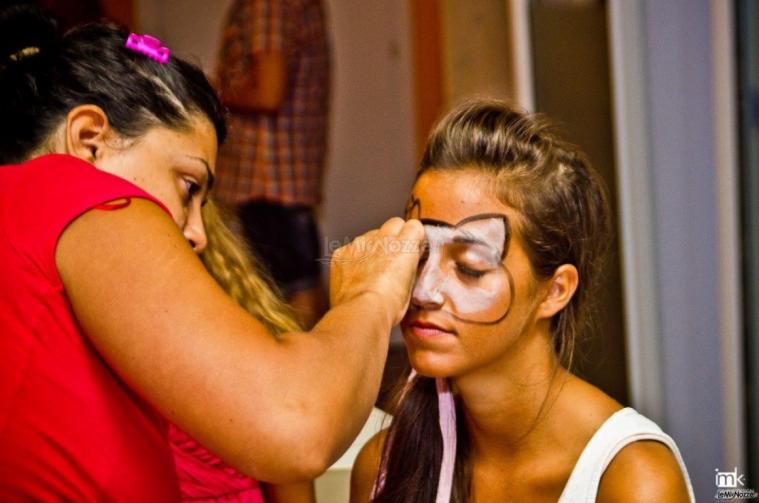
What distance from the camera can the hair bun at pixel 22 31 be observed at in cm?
104

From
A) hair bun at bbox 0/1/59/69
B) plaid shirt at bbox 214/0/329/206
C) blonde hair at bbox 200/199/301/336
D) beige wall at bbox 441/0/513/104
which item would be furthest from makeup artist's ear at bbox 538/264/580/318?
plaid shirt at bbox 214/0/329/206

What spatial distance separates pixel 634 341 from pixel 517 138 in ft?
3.42

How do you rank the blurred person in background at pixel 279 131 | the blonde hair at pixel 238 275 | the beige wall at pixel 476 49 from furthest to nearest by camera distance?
the blurred person in background at pixel 279 131 → the beige wall at pixel 476 49 → the blonde hair at pixel 238 275

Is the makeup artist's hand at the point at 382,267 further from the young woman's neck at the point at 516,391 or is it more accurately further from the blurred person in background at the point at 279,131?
the blurred person in background at the point at 279,131

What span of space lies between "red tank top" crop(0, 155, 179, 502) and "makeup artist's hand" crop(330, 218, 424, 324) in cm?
23

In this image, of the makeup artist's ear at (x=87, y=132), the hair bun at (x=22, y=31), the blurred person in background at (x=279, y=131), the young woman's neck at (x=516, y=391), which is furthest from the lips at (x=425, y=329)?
the blurred person in background at (x=279, y=131)

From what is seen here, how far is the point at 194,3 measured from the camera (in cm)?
399

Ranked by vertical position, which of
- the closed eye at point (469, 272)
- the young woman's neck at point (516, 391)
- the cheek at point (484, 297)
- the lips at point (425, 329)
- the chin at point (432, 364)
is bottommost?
the young woman's neck at point (516, 391)

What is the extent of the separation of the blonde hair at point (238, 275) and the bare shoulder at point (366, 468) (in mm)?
240

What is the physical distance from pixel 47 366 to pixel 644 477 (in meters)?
0.73

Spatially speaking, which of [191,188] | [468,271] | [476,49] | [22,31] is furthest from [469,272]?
[476,49]

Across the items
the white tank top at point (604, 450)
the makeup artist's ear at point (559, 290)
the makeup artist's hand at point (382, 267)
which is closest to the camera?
the makeup artist's hand at point (382, 267)

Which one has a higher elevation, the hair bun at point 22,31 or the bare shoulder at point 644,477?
the hair bun at point 22,31

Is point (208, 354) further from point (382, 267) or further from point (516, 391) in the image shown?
point (516, 391)
